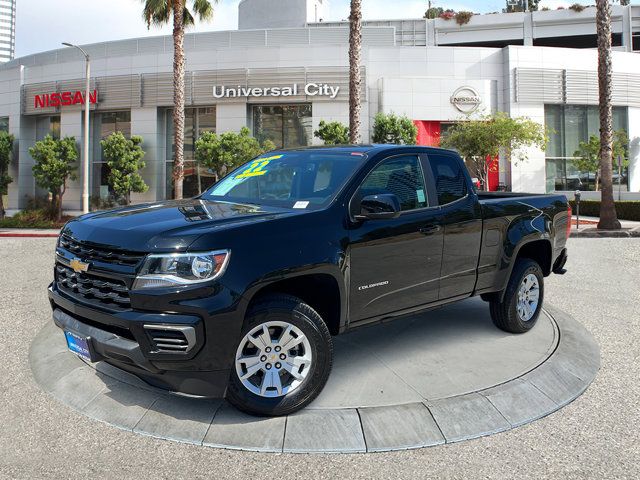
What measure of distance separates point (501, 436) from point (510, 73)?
29.5 meters

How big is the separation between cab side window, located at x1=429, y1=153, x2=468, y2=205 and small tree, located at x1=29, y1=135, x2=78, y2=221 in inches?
1060

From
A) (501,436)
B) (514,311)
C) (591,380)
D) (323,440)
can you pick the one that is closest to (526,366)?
(591,380)

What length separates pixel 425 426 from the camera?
131 inches

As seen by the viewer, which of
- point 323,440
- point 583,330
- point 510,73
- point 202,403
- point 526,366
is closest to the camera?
point 323,440

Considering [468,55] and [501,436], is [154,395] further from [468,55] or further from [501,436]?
[468,55]

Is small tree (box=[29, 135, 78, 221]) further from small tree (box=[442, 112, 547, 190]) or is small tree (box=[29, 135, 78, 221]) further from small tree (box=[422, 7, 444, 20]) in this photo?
small tree (box=[422, 7, 444, 20])

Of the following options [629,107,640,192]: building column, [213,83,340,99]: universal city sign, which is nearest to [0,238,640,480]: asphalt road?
[213,83,340,99]: universal city sign

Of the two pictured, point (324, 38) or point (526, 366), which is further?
point (324, 38)

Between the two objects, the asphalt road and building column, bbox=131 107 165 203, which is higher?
building column, bbox=131 107 165 203

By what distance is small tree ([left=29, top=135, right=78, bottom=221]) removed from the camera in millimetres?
27750

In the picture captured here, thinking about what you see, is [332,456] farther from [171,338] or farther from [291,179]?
[291,179]

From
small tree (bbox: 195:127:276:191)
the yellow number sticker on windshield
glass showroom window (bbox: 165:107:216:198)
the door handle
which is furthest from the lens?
glass showroom window (bbox: 165:107:216:198)

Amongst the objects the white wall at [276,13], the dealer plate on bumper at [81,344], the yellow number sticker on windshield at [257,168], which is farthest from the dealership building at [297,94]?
the dealer plate on bumper at [81,344]

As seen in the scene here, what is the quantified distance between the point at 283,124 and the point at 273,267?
26.4 m
